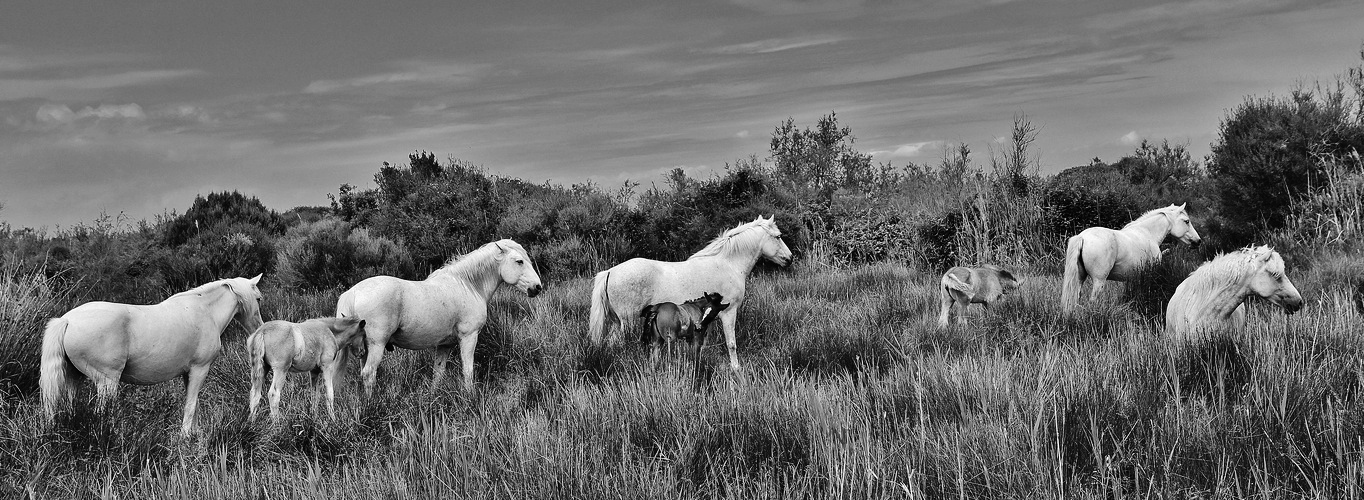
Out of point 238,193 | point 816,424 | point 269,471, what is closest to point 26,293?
point 269,471

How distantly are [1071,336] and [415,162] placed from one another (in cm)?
1908

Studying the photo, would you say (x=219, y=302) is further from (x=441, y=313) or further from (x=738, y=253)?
(x=738, y=253)

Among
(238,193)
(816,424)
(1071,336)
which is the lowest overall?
(1071,336)

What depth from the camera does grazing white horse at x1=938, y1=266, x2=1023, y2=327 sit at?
26.9 feet

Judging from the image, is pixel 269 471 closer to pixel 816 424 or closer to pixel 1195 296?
pixel 816 424

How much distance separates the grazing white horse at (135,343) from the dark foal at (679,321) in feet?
10.0

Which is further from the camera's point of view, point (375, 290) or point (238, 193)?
point (238, 193)

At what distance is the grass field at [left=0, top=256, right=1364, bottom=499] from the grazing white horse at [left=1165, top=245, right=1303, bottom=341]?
0.79ft

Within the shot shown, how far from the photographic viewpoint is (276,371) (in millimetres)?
5492

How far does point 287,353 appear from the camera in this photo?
5.49m

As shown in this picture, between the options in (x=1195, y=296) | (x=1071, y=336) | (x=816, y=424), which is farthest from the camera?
(x=1071, y=336)

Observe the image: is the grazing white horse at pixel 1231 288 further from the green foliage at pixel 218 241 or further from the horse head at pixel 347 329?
the green foliage at pixel 218 241

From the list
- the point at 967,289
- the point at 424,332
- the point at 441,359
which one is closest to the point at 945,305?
the point at 967,289

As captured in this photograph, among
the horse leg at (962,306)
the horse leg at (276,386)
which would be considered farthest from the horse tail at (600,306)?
the horse leg at (962,306)
